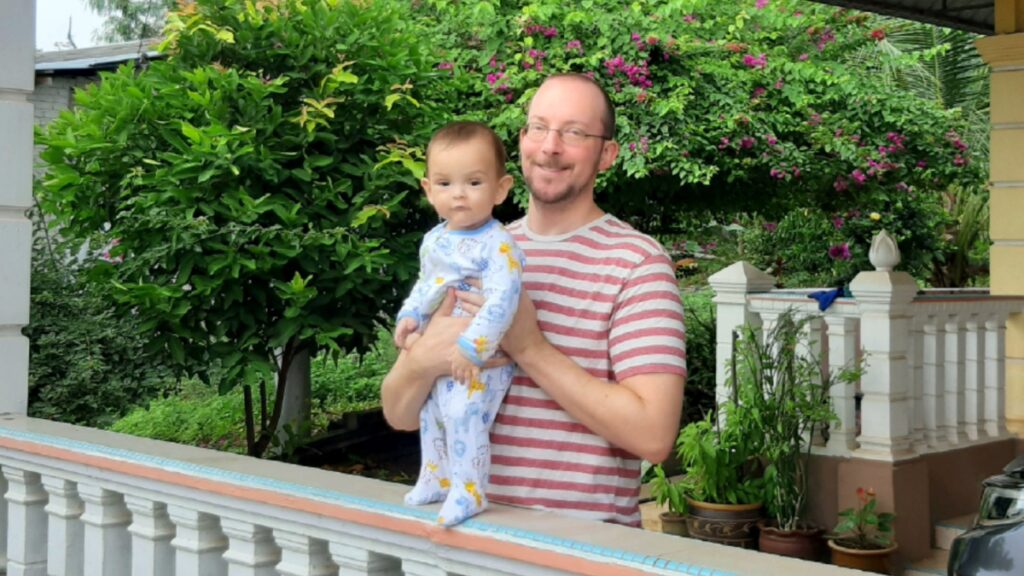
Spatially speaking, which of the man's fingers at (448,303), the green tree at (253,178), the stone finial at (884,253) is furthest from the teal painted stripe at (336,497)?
the stone finial at (884,253)

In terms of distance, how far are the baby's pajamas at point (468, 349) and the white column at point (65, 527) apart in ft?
4.74

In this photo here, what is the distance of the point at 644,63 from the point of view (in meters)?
9.08

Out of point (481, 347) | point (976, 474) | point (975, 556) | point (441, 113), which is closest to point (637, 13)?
point (441, 113)

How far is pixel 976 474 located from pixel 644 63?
393 centimetres

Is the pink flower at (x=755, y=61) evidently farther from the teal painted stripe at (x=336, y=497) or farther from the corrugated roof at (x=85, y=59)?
the teal painted stripe at (x=336, y=497)

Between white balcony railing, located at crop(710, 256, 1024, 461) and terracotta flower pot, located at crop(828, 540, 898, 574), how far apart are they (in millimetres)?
527

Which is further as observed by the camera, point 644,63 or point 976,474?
point 644,63

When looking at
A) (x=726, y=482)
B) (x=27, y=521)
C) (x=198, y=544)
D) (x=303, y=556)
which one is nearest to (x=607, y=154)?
(x=303, y=556)

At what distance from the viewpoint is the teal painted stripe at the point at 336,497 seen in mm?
1795

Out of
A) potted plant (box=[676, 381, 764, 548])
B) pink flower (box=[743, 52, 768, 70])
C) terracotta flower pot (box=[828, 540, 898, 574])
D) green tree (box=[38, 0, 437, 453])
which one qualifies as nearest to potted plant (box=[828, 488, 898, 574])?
terracotta flower pot (box=[828, 540, 898, 574])

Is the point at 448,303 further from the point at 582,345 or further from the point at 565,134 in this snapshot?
the point at 565,134

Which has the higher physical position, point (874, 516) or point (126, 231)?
point (126, 231)

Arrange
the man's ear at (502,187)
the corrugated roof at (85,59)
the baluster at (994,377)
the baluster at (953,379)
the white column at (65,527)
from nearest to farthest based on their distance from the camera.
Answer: the man's ear at (502,187) < the white column at (65,527) < the baluster at (953,379) < the baluster at (994,377) < the corrugated roof at (85,59)

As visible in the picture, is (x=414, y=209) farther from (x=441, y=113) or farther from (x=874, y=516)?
(x=874, y=516)
